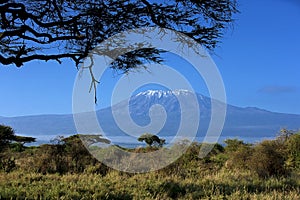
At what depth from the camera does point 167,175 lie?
13.3 meters

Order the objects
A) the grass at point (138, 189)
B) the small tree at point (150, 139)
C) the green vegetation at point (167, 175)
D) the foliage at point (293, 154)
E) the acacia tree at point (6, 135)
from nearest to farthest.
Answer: the grass at point (138, 189), the green vegetation at point (167, 175), the foliage at point (293, 154), the acacia tree at point (6, 135), the small tree at point (150, 139)

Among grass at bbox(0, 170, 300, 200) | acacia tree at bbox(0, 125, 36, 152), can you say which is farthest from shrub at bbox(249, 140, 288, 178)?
acacia tree at bbox(0, 125, 36, 152)

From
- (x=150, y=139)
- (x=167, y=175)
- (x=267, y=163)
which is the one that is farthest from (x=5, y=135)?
(x=267, y=163)

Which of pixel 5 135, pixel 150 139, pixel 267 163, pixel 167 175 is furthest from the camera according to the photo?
pixel 150 139

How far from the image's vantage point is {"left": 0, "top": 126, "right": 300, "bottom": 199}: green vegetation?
9180mm

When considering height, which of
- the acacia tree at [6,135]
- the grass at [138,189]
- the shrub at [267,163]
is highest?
the acacia tree at [6,135]

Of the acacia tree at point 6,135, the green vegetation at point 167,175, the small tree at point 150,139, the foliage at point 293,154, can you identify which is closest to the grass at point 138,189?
the green vegetation at point 167,175

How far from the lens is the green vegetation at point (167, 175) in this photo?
918cm

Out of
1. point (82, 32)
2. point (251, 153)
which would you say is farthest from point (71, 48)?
point (251, 153)

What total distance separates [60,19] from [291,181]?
721 cm

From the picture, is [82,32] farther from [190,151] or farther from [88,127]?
[190,151]

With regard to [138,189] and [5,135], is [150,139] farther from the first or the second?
[138,189]

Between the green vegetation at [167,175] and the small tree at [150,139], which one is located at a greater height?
the small tree at [150,139]

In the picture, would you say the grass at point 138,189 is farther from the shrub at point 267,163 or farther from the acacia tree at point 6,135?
the acacia tree at point 6,135
